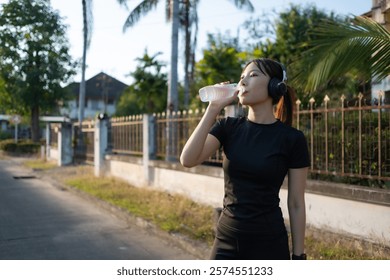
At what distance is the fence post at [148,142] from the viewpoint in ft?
34.6

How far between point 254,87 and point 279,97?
140 mm

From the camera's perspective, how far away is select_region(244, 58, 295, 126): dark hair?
2.27 m

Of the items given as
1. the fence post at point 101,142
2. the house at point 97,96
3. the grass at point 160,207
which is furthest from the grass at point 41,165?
the house at point 97,96

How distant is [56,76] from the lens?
76.3ft

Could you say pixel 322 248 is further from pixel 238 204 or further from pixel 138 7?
pixel 138 7

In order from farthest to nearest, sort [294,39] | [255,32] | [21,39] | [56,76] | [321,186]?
[255,32]
[56,76]
[294,39]
[21,39]
[321,186]

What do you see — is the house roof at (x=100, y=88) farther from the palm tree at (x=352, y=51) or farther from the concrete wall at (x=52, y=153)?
the palm tree at (x=352, y=51)

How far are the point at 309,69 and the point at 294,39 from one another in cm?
1080

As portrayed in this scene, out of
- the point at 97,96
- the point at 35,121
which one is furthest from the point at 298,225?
the point at 97,96

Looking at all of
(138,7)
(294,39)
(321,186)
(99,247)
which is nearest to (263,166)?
(321,186)

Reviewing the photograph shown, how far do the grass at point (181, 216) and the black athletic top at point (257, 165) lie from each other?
112 inches

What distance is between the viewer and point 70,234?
6.52m

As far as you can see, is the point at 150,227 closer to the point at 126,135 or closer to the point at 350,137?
the point at 350,137

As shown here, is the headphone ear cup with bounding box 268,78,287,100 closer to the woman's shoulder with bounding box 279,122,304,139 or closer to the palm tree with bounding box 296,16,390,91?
the woman's shoulder with bounding box 279,122,304,139
